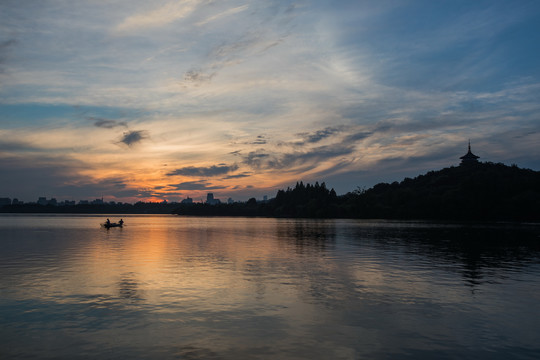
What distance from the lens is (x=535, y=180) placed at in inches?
7082

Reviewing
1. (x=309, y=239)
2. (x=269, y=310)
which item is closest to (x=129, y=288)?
(x=269, y=310)

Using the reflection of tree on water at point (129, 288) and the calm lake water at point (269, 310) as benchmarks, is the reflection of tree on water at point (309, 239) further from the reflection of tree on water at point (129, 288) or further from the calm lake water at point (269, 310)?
the reflection of tree on water at point (129, 288)

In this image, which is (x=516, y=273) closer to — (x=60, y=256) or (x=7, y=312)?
(x=7, y=312)

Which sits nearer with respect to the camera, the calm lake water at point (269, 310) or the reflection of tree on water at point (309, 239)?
the calm lake water at point (269, 310)

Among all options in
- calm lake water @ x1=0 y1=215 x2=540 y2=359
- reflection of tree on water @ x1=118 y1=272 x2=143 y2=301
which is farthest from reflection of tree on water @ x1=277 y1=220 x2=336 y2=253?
reflection of tree on water @ x1=118 y1=272 x2=143 y2=301

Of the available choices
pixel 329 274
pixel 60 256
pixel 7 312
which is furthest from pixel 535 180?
pixel 7 312

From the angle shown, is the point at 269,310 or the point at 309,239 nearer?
the point at 269,310

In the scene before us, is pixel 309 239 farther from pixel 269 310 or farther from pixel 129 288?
pixel 269 310

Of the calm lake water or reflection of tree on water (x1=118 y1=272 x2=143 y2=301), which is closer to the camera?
the calm lake water

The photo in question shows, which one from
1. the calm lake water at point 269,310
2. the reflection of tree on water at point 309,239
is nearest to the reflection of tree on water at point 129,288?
the calm lake water at point 269,310

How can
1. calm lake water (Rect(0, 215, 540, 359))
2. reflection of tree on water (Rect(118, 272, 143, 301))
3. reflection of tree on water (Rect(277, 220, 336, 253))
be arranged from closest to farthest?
calm lake water (Rect(0, 215, 540, 359)) < reflection of tree on water (Rect(118, 272, 143, 301)) < reflection of tree on water (Rect(277, 220, 336, 253))

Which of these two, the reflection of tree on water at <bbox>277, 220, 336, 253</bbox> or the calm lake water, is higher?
the calm lake water

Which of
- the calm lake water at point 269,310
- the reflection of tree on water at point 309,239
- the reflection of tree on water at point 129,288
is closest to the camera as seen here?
the calm lake water at point 269,310

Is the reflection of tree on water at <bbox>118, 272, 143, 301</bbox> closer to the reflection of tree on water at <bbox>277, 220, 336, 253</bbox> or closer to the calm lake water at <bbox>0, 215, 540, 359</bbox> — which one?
the calm lake water at <bbox>0, 215, 540, 359</bbox>
